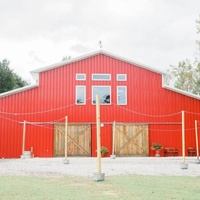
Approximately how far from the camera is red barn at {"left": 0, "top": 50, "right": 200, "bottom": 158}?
22.8m

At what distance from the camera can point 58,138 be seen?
23047mm

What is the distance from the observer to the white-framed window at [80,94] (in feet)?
77.5

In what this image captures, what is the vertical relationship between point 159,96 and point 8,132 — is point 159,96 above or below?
above

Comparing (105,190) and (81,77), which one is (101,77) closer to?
(81,77)

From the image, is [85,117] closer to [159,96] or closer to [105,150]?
[105,150]

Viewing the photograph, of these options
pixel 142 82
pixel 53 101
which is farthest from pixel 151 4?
pixel 53 101

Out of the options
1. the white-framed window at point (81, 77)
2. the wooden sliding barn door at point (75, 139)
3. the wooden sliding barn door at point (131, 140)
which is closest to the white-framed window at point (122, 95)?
the wooden sliding barn door at point (131, 140)

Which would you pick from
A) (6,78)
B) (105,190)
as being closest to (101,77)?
(105,190)

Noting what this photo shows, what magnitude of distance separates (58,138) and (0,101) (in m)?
4.62

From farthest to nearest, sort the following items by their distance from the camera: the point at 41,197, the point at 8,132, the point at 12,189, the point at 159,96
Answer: the point at 159,96 → the point at 8,132 → the point at 12,189 → the point at 41,197

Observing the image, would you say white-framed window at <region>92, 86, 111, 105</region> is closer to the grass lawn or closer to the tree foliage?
the grass lawn

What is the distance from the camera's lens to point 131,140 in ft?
78.1

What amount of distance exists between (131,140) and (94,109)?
341 cm

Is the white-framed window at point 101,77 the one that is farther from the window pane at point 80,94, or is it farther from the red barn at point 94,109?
the window pane at point 80,94
